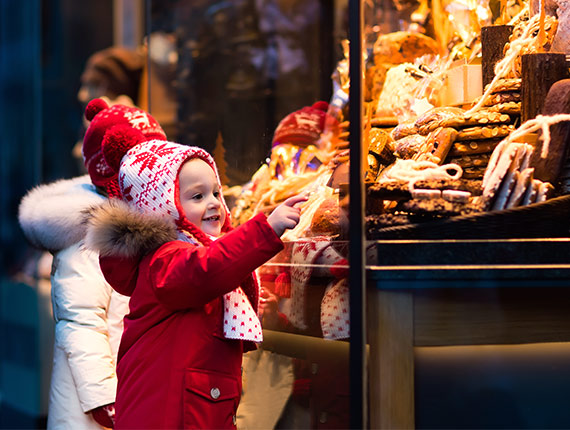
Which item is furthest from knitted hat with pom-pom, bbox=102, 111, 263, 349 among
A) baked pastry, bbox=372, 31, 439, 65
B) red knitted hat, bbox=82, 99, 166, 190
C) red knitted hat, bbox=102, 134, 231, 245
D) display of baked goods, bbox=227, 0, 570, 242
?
baked pastry, bbox=372, 31, 439, 65

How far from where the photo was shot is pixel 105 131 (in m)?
2.18

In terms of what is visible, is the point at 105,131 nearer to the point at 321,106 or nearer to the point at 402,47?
the point at 321,106

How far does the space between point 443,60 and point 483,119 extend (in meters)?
0.34

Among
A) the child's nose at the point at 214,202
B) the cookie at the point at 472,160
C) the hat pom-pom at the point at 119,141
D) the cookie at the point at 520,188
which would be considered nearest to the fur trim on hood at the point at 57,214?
the hat pom-pom at the point at 119,141

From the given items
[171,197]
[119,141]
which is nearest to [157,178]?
[171,197]

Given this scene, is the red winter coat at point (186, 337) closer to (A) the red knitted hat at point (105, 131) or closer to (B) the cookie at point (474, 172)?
(B) the cookie at point (474, 172)

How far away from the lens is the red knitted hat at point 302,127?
2344 millimetres

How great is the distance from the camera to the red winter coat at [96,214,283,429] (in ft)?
5.14

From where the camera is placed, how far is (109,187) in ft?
6.79

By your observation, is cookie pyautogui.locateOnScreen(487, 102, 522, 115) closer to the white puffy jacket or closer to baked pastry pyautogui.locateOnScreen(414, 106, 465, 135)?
baked pastry pyautogui.locateOnScreen(414, 106, 465, 135)

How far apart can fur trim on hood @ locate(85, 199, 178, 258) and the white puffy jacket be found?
0.45 m

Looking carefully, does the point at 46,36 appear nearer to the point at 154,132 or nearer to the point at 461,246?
the point at 154,132

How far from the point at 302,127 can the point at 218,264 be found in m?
0.93

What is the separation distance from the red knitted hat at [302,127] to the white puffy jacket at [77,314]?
1.84ft
